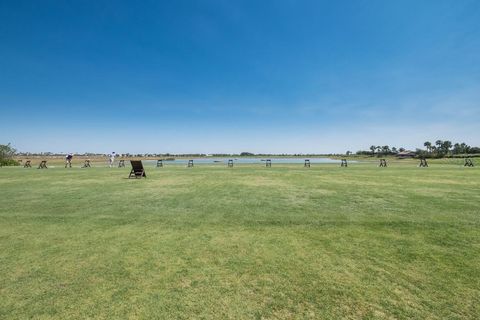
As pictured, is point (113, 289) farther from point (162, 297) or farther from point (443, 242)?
point (443, 242)

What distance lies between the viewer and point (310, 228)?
20.7 ft

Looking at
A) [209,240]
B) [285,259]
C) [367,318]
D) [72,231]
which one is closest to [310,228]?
[285,259]

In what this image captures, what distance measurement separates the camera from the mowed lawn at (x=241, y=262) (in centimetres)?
314

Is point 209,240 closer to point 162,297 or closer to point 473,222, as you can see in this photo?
point 162,297

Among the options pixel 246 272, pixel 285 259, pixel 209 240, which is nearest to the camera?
pixel 246 272

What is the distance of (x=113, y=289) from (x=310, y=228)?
4336 mm

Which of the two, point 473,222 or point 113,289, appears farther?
point 473,222

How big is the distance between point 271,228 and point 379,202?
16.5 feet

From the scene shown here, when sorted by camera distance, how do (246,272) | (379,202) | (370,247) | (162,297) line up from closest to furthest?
(162,297)
(246,272)
(370,247)
(379,202)

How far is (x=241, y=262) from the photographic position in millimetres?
4406

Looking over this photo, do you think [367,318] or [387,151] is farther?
[387,151]

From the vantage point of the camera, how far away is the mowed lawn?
314cm

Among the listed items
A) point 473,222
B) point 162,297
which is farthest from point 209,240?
point 473,222

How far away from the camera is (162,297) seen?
336 centimetres
